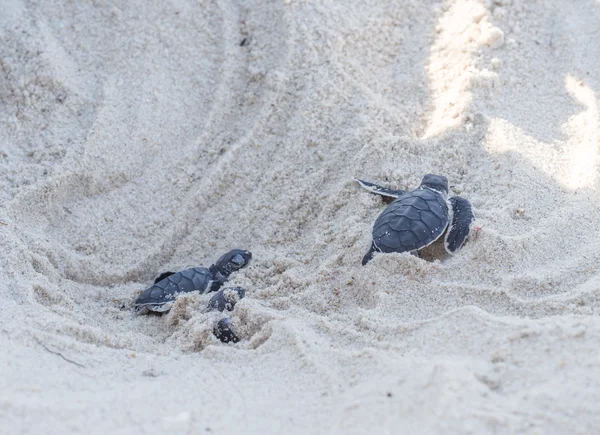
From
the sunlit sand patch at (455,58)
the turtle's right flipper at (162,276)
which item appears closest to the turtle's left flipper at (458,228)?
the sunlit sand patch at (455,58)

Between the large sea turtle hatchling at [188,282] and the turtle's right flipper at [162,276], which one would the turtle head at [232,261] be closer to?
the large sea turtle hatchling at [188,282]

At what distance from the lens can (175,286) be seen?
237 centimetres

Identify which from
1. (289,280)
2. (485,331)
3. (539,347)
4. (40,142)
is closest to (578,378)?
(539,347)

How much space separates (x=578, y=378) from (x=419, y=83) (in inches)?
78.5

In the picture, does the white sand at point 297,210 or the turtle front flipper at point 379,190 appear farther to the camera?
the turtle front flipper at point 379,190

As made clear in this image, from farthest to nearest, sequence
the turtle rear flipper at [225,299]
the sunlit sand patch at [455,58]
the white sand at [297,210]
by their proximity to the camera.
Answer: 1. the sunlit sand patch at [455,58]
2. the turtle rear flipper at [225,299]
3. the white sand at [297,210]

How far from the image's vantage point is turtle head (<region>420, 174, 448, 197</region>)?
2473 millimetres

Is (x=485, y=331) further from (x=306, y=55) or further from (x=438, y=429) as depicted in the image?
(x=306, y=55)

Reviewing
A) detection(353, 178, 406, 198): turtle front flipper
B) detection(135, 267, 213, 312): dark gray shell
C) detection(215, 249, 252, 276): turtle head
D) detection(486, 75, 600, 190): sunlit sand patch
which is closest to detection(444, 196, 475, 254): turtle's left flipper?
detection(353, 178, 406, 198): turtle front flipper

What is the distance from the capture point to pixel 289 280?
234 cm

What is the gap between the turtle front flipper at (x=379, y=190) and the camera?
2535 millimetres

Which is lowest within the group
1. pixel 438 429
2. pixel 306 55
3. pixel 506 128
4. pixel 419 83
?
pixel 506 128

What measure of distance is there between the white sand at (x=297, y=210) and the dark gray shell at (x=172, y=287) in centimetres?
6

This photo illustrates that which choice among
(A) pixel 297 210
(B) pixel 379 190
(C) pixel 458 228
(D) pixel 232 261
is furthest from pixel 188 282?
(C) pixel 458 228
